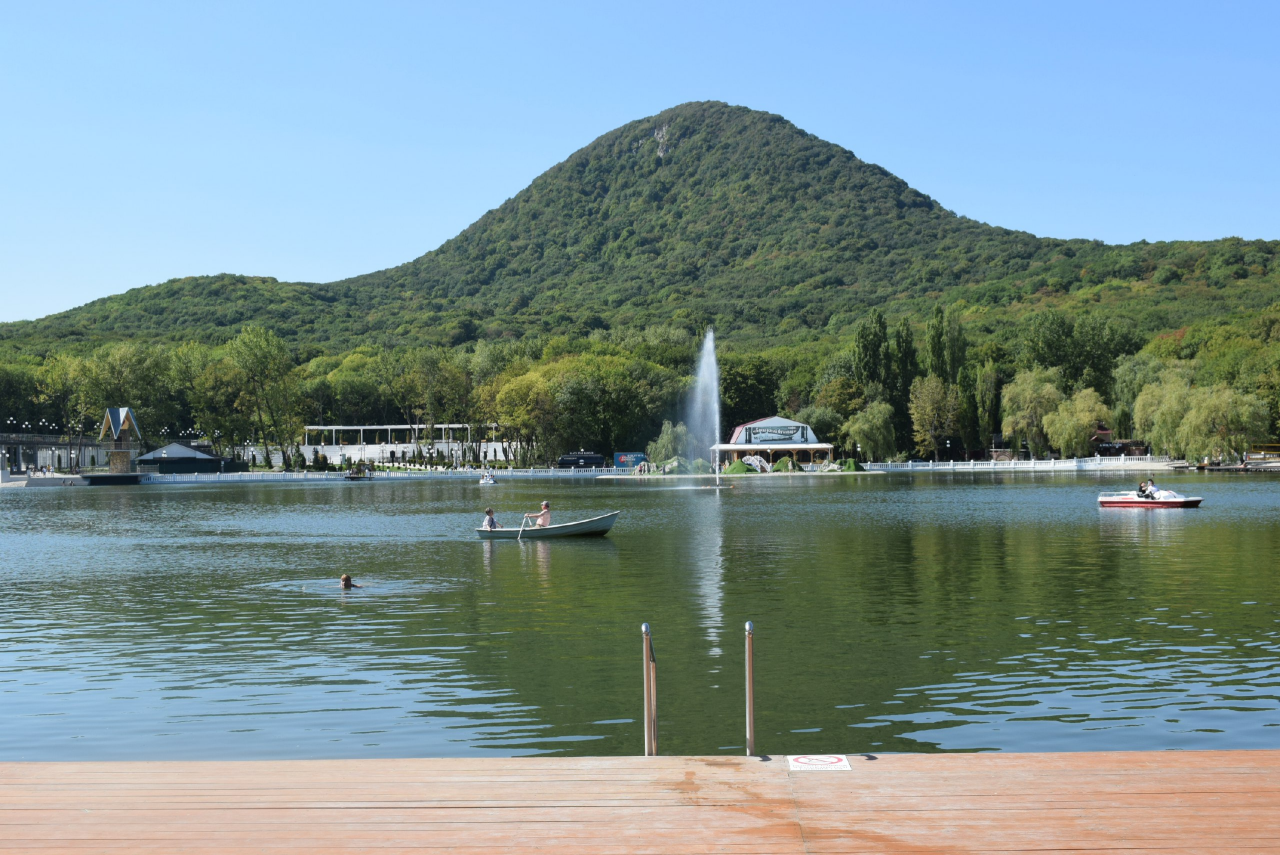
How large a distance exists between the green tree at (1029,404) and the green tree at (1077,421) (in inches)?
52.9

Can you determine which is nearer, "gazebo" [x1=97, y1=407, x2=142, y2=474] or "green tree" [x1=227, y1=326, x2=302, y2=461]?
"gazebo" [x1=97, y1=407, x2=142, y2=474]

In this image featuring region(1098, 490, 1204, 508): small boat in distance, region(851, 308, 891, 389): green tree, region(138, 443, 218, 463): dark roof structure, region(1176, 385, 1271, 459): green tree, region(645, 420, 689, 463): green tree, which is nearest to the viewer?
region(1098, 490, 1204, 508): small boat in distance

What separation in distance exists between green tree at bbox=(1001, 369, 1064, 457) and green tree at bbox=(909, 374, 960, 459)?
5471mm

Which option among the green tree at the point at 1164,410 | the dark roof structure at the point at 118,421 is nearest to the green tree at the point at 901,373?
the green tree at the point at 1164,410

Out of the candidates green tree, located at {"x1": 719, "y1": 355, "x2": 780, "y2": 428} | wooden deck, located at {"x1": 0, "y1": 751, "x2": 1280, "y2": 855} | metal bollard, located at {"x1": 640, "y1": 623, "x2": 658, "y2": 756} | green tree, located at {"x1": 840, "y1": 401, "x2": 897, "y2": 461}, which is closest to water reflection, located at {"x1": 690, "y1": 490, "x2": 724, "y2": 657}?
metal bollard, located at {"x1": 640, "y1": 623, "x2": 658, "y2": 756}

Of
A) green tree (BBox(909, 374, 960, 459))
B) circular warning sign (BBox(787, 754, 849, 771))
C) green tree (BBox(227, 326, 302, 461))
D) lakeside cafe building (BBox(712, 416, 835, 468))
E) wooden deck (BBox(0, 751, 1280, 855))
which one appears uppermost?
green tree (BBox(227, 326, 302, 461))

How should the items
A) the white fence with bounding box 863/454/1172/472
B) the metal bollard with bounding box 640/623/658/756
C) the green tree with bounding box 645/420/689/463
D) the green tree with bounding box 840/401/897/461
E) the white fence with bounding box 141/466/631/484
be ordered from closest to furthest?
the metal bollard with bounding box 640/623/658/756
the white fence with bounding box 863/454/1172/472
the green tree with bounding box 840/401/897/461
the white fence with bounding box 141/466/631/484
the green tree with bounding box 645/420/689/463

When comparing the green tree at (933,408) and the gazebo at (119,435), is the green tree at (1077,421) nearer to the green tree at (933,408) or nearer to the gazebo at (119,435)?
the green tree at (933,408)

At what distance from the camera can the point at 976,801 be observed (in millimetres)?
7898

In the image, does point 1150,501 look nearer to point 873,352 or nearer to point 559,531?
point 559,531

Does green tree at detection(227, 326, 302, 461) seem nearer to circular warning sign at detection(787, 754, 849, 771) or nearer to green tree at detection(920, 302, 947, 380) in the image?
→ green tree at detection(920, 302, 947, 380)

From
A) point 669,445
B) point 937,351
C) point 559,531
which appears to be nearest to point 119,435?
point 669,445

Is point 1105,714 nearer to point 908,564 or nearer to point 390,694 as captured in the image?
point 390,694

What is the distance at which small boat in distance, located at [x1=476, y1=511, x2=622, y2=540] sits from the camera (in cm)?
4147
